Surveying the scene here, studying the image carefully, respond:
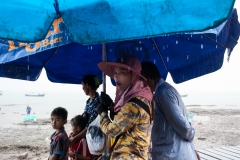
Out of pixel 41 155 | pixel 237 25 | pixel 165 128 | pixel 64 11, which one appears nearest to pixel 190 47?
pixel 237 25

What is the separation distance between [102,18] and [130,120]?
0.80 meters

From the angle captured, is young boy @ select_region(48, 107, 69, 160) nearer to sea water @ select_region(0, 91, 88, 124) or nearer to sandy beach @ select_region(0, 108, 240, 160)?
sandy beach @ select_region(0, 108, 240, 160)

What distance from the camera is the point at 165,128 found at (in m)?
2.50

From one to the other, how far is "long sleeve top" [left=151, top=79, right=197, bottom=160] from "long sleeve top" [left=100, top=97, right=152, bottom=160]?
528 millimetres

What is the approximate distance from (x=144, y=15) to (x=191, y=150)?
5.70 ft

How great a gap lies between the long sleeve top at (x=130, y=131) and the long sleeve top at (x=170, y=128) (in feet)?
1.73

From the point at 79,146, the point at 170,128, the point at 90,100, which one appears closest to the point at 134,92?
the point at 170,128

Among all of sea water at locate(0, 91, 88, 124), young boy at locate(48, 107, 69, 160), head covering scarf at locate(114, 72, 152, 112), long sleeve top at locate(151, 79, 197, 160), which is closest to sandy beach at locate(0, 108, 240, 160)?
young boy at locate(48, 107, 69, 160)

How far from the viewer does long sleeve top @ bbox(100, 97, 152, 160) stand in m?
1.87

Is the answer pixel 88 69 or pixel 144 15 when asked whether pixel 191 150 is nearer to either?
pixel 144 15

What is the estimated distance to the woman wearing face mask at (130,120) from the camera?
6.15 feet

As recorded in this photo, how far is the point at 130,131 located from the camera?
1.92m

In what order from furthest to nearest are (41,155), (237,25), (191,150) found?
(41,155), (191,150), (237,25)

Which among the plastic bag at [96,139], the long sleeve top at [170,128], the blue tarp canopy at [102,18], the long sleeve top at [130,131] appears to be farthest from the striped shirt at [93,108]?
the blue tarp canopy at [102,18]
